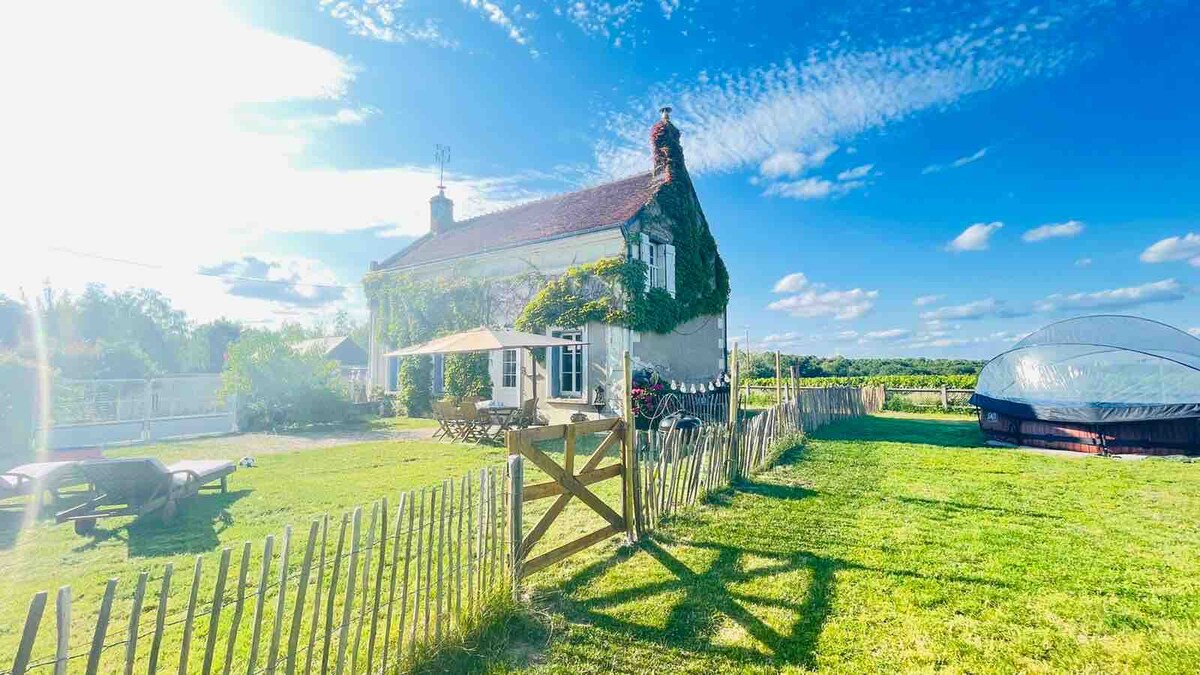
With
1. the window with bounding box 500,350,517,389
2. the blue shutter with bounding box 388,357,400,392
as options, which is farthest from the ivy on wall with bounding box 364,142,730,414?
the blue shutter with bounding box 388,357,400,392

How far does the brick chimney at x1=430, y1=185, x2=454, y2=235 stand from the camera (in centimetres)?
2316

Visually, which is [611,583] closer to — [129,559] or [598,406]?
[129,559]

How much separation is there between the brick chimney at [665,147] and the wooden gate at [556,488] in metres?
12.5

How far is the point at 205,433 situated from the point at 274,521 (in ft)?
37.1

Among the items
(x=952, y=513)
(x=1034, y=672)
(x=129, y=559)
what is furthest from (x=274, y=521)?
(x=952, y=513)

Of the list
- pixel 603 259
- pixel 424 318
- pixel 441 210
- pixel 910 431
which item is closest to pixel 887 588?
pixel 603 259

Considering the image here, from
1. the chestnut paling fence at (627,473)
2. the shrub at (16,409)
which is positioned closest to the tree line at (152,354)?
the shrub at (16,409)

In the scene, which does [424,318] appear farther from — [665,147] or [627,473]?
[627,473]

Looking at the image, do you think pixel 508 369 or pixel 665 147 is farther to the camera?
pixel 665 147

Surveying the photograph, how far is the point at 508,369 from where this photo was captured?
51.2ft

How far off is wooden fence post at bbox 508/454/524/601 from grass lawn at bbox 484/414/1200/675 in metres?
0.24

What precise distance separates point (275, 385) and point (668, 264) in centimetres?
1200

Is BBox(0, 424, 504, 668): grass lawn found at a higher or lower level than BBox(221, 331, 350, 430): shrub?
lower

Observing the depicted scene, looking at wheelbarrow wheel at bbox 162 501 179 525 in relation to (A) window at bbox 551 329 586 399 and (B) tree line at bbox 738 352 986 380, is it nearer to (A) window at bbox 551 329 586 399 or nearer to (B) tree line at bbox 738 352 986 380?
(A) window at bbox 551 329 586 399
